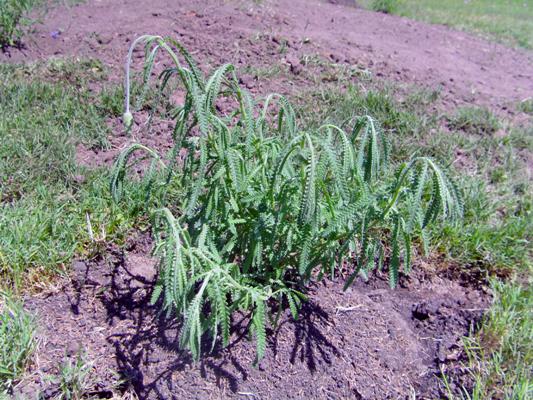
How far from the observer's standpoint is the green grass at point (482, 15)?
7223 mm

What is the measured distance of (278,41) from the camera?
177 inches

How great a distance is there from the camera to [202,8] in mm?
4891

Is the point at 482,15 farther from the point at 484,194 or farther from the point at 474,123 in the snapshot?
the point at 484,194

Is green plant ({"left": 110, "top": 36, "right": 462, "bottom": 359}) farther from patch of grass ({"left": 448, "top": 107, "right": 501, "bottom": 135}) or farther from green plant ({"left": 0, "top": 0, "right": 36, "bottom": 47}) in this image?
green plant ({"left": 0, "top": 0, "right": 36, "bottom": 47})

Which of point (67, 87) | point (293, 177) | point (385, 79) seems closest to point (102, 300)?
point (293, 177)

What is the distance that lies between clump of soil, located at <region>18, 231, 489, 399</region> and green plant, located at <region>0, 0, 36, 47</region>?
267 cm

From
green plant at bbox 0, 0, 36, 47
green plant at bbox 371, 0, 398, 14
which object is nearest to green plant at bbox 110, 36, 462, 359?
green plant at bbox 0, 0, 36, 47

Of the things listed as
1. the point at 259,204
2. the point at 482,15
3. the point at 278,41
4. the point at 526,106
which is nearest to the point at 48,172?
the point at 259,204

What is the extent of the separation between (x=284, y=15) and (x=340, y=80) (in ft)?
4.16

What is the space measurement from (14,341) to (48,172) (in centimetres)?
Answer: 117

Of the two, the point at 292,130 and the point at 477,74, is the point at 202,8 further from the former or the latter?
the point at 292,130

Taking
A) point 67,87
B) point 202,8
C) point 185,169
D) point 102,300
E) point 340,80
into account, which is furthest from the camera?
point 202,8

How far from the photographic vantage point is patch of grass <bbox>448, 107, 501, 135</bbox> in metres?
3.93

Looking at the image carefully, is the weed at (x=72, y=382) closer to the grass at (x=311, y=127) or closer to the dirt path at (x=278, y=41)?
the grass at (x=311, y=127)
